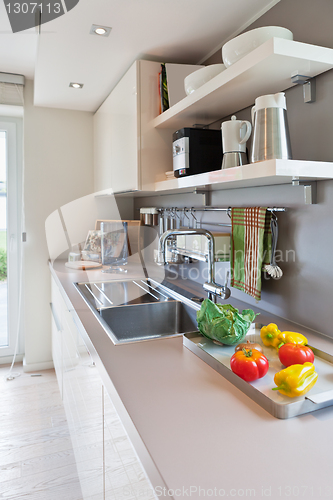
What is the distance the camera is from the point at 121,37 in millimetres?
1689

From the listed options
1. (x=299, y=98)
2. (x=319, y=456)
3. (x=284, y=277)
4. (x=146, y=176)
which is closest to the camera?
(x=319, y=456)

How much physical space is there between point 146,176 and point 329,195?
1.02 meters

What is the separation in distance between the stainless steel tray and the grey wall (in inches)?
8.5

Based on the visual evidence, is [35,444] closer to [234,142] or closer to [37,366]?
[37,366]

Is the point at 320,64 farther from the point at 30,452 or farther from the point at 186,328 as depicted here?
the point at 30,452

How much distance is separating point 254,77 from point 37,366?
2755mm

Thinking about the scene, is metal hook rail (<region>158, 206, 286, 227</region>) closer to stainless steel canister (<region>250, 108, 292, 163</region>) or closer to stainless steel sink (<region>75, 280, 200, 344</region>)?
stainless steel canister (<region>250, 108, 292, 163</region>)

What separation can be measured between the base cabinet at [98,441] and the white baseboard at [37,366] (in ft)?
4.57

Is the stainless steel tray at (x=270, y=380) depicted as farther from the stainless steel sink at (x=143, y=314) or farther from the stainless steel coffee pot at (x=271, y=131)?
the stainless steel coffee pot at (x=271, y=131)

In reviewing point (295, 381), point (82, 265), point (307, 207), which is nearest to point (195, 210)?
point (307, 207)

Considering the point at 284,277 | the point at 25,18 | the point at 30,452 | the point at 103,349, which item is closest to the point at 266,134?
the point at 284,277

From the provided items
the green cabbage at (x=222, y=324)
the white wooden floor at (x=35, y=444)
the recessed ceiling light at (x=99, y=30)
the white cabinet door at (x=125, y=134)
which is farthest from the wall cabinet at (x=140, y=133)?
the white wooden floor at (x=35, y=444)

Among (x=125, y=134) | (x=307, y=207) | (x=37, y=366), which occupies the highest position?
(x=125, y=134)

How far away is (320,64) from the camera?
1.09m
